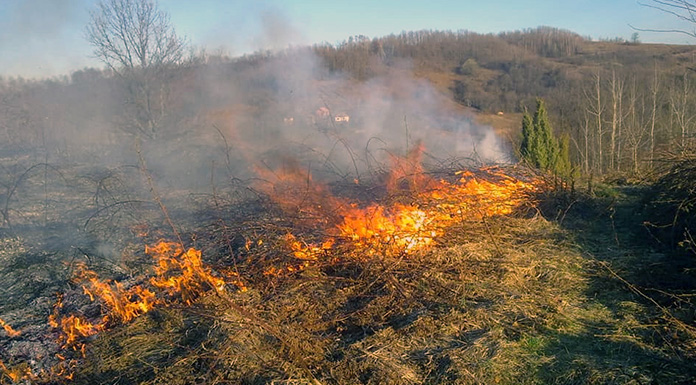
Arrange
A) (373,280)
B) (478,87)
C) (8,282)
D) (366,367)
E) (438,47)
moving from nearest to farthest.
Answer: (366,367) → (373,280) → (8,282) → (478,87) → (438,47)

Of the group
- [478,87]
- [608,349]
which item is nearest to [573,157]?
[478,87]

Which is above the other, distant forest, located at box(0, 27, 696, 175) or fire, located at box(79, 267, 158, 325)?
distant forest, located at box(0, 27, 696, 175)

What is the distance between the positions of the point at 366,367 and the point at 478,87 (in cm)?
2817

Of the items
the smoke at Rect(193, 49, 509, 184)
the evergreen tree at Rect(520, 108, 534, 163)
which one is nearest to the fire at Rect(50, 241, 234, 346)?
the smoke at Rect(193, 49, 509, 184)

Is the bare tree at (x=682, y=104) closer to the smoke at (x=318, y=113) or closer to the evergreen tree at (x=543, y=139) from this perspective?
the evergreen tree at (x=543, y=139)

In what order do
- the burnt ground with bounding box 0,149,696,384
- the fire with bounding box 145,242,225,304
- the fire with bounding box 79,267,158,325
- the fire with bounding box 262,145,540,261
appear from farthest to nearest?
the fire with bounding box 262,145,540,261 < the fire with bounding box 145,242,225,304 < the fire with bounding box 79,267,158,325 < the burnt ground with bounding box 0,149,696,384

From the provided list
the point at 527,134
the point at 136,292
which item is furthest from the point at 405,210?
the point at 527,134

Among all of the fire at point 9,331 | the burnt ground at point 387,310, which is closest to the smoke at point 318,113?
the burnt ground at point 387,310

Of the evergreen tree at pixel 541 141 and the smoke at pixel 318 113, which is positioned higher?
the smoke at pixel 318 113

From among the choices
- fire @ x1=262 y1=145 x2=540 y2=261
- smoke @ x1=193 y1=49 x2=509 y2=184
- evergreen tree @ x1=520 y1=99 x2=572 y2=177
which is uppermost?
smoke @ x1=193 y1=49 x2=509 y2=184

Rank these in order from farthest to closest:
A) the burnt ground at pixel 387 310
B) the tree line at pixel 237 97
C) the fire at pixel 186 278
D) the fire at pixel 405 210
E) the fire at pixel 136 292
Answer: the tree line at pixel 237 97, the fire at pixel 405 210, the fire at pixel 186 278, the fire at pixel 136 292, the burnt ground at pixel 387 310

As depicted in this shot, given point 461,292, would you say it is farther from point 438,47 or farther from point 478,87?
point 438,47

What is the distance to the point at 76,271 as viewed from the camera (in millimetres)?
4996

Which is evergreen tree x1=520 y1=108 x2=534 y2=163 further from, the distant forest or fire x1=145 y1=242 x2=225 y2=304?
fire x1=145 y1=242 x2=225 y2=304
